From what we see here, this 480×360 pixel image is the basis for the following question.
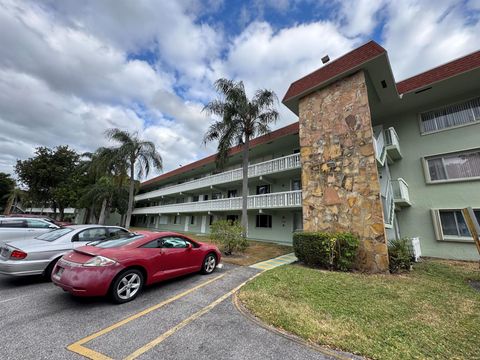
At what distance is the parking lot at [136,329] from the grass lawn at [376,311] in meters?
0.55

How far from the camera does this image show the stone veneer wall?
26.7 ft

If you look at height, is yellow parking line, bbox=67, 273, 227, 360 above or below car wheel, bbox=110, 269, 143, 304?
below

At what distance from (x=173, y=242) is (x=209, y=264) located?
1690mm

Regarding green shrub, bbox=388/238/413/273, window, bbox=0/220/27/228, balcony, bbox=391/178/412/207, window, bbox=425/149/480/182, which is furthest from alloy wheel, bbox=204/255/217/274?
window, bbox=425/149/480/182

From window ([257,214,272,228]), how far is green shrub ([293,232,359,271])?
870cm

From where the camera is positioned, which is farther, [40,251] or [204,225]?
[204,225]

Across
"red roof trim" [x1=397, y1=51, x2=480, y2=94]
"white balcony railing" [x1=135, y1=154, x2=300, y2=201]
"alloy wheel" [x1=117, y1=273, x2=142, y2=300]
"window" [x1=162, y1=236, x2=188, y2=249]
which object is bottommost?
"alloy wheel" [x1=117, y1=273, x2=142, y2=300]

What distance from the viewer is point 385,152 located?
10.7 metres

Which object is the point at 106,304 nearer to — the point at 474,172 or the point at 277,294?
the point at 277,294

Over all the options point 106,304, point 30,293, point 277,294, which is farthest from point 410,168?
point 30,293

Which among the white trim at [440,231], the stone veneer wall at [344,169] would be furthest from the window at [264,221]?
the white trim at [440,231]

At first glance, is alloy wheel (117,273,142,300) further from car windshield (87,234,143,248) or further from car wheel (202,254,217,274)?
car wheel (202,254,217,274)

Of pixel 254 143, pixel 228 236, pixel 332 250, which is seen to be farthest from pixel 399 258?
pixel 254 143

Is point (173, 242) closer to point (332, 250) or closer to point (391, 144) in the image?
point (332, 250)
